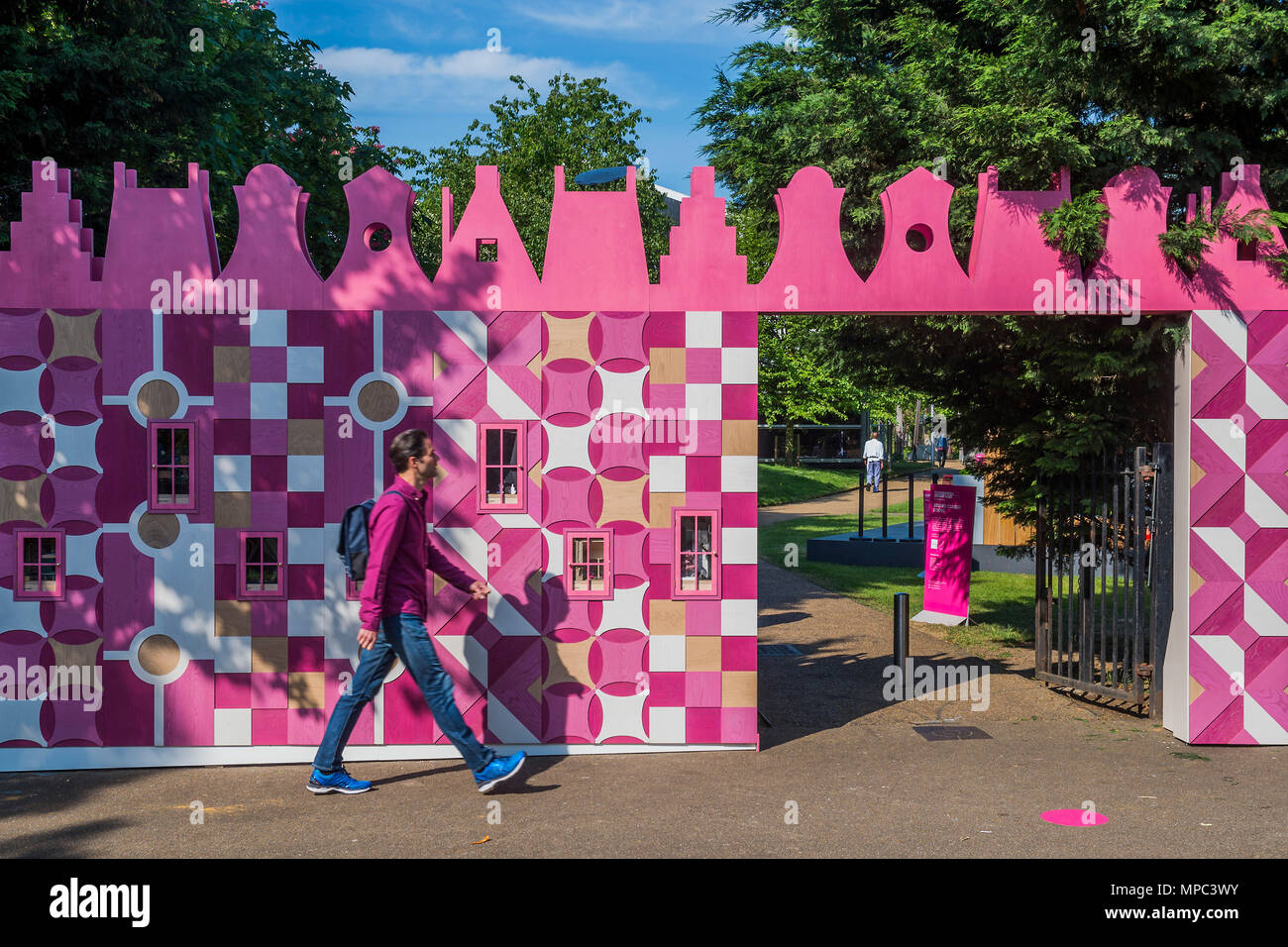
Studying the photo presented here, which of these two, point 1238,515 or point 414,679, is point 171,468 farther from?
point 1238,515

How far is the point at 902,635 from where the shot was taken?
9742mm

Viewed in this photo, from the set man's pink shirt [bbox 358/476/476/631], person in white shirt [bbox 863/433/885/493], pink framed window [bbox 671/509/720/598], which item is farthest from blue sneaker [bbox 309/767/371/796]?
person in white shirt [bbox 863/433/885/493]

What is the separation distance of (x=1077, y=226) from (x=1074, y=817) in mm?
3895

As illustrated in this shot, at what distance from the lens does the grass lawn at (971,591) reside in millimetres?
12742

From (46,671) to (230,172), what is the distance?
7.45 m

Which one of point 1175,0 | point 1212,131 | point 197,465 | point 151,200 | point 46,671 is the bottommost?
point 46,671

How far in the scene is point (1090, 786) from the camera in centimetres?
664

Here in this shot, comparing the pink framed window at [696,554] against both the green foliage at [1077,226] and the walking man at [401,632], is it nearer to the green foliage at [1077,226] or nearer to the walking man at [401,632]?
the walking man at [401,632]

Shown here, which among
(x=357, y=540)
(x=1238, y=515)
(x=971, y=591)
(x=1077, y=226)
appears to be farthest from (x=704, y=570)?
(x=971, y=591)

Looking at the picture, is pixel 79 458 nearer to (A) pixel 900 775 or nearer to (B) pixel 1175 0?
(A) pixel 900 775

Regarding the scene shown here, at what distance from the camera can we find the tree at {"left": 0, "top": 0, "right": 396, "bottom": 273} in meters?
10.5

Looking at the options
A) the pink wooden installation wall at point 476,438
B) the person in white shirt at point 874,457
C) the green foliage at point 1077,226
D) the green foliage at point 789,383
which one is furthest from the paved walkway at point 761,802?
the green foliage at point 789,383

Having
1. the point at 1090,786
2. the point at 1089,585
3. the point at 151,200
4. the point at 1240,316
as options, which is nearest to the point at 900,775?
the point at 1090,786

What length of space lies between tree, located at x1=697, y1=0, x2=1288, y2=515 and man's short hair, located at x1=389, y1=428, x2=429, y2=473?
490cm
